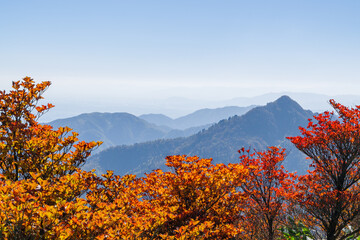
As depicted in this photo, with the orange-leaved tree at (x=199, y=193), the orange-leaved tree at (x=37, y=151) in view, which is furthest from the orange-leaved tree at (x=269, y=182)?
the orange-leaved tree at (x=37, y=151)

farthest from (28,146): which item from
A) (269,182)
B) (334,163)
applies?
(334,163)

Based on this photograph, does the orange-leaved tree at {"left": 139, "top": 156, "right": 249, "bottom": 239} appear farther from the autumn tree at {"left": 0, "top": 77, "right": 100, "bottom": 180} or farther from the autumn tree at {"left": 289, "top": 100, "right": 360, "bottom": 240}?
the autumn tree at {"left": 289, "top": 100, "right": 360, "bottom": 240}

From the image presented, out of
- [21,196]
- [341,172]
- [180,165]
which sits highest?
[21,196]

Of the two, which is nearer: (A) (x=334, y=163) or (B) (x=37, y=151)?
(B) (x=37, y=151)

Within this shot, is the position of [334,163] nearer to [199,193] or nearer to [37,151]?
[199,193]

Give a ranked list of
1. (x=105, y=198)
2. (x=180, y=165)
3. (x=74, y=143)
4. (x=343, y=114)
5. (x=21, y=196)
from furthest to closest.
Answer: (x=343, y=114) < (x=180, y=165) < (x=74, y=143) < (x=105, y=198) < (x=21, y=196)

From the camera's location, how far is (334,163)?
13.2 metres

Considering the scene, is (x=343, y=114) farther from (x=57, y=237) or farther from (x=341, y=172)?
(x=57, y=237)

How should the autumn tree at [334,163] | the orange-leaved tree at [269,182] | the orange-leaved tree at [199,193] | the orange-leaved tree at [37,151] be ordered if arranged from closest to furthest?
the orange-leaved tree at [37,151] < the orange-leaved tree at [199,193] < the autumn tree at [334,163] < the orange-leaved tree at [269,182]

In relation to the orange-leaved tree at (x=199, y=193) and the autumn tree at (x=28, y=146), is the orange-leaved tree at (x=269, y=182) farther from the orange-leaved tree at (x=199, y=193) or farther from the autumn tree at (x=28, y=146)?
the autumn tree at (x=28, y=146)

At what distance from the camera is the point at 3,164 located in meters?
9.35

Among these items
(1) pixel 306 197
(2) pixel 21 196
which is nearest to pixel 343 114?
(1) pixel 306 197

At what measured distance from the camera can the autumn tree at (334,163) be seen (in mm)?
12016

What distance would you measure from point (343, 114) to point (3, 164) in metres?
14.2
